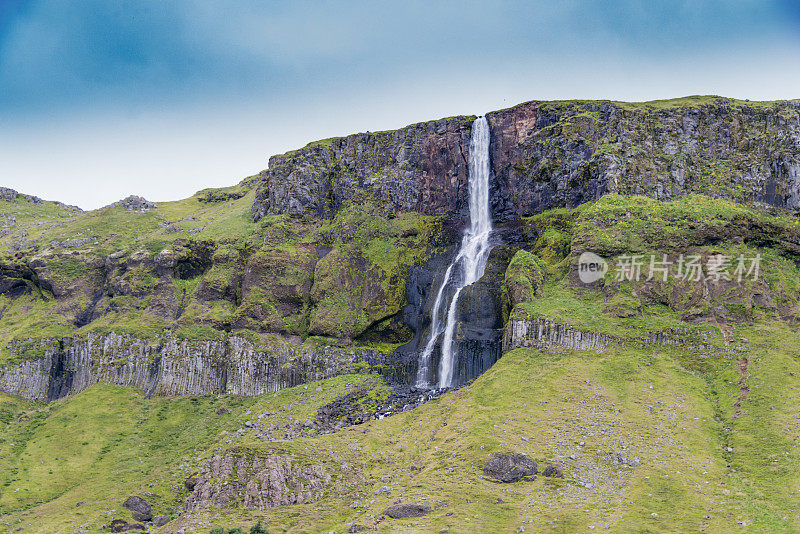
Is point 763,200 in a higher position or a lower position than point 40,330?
higher

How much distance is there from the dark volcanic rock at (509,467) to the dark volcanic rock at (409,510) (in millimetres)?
8024

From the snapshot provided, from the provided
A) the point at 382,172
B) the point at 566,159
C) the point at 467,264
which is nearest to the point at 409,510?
the point at 467,264

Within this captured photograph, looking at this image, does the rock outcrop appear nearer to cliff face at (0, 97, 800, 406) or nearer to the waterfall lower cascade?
the waterfall lower cascade

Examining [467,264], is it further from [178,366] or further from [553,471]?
[553,471]

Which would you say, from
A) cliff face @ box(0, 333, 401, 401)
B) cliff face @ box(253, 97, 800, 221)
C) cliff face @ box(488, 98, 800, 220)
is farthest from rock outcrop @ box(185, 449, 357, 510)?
cliff face @ box(488, 98, 800, 220)

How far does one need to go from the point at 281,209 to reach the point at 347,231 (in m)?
14.6

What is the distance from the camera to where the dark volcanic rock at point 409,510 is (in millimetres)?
47562

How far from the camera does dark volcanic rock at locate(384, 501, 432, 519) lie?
1873 inches

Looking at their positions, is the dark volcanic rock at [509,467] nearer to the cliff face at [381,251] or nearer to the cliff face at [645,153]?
the cliff face at [381,251]

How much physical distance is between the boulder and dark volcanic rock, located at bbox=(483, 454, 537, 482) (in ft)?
105

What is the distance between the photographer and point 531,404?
212ft

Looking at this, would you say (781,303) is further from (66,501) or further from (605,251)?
(66,501)

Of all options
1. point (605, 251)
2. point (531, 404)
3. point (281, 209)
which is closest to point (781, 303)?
point (605, 251)

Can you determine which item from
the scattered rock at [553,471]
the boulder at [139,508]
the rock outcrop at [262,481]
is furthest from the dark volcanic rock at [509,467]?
the boulder at [139,508]
